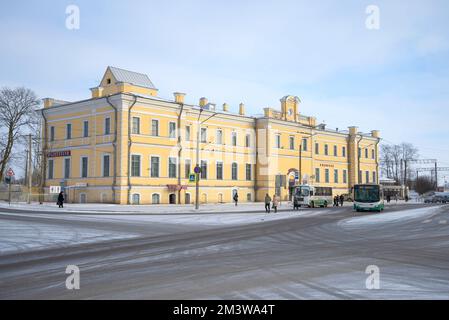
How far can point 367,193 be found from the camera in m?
42.9

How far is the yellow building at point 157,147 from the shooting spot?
163ft

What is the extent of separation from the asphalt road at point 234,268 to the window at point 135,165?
3198 centimetres

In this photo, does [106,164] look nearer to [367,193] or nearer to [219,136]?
[219,136]

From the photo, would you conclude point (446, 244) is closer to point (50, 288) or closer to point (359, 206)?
point (50, 288)

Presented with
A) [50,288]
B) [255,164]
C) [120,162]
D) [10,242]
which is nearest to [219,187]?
[255,164]

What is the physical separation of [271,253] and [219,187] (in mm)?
45750

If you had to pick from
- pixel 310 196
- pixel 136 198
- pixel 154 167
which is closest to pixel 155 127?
pixel 154 167

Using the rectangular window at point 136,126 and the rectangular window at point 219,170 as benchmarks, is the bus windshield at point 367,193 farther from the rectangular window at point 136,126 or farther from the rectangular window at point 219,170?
the rectangular window at point 136,126

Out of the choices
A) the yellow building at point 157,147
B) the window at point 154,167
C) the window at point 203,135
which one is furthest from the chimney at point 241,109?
the window at point 154,167

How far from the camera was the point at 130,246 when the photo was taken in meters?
15.7

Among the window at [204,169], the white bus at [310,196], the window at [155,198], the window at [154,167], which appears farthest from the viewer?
the window at [204,169]

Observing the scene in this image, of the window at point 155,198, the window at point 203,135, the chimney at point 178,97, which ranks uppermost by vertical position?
the chimney at point 178,97

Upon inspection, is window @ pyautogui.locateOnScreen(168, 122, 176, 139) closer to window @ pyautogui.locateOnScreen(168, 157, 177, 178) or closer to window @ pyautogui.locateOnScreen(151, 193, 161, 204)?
window @ pyautogui.locateOnScreen(168, 157, 177, 178)

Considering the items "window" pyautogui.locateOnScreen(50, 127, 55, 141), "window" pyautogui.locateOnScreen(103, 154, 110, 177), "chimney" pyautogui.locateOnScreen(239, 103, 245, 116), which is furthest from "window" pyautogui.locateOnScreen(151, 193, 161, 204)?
"chimney" pyautogui.locateOnScreen(239, 103, 245, 116)
